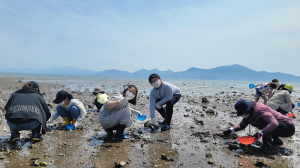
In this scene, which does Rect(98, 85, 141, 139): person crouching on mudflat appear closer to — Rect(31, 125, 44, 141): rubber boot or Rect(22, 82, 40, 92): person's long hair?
Rect(31, 125, 44, 141): rubber boot

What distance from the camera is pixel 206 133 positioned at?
5164mm

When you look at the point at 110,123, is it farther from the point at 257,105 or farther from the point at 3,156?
the point at 257,105

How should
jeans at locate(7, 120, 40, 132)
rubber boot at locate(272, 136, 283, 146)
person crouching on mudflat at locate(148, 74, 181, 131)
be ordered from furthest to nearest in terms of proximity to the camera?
person crouching on mudflat at locate(148, 74, 181, 131)
rubber boot at locate(272, 136, 283, 146)
jeans at locate(7, 120, 40, 132)

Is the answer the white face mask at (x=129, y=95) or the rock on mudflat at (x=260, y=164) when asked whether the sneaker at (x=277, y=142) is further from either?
the white face mask at (x=129, y=95)

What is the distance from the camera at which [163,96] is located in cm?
Answer: 573

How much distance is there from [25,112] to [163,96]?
347cm

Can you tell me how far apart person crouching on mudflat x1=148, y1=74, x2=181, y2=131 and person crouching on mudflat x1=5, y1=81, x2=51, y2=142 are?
2.78m

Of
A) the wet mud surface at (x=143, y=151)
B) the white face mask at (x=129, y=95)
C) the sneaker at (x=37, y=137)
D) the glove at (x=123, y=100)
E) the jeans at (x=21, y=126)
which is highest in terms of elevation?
the white face mask at (x=129, y=95)

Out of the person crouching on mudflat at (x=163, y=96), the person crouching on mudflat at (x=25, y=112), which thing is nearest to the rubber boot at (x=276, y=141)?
the person crouching on mudflat at (x=163, y=96)

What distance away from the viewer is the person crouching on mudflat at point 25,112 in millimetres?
3814

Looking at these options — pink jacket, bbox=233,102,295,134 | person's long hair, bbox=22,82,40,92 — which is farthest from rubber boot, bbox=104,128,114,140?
pink jacket, bbox=233,102,295,134

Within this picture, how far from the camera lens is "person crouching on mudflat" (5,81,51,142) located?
381cm

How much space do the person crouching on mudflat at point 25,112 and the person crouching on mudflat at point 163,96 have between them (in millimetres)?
2781

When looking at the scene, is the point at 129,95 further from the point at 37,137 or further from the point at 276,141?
the point at 276,141
